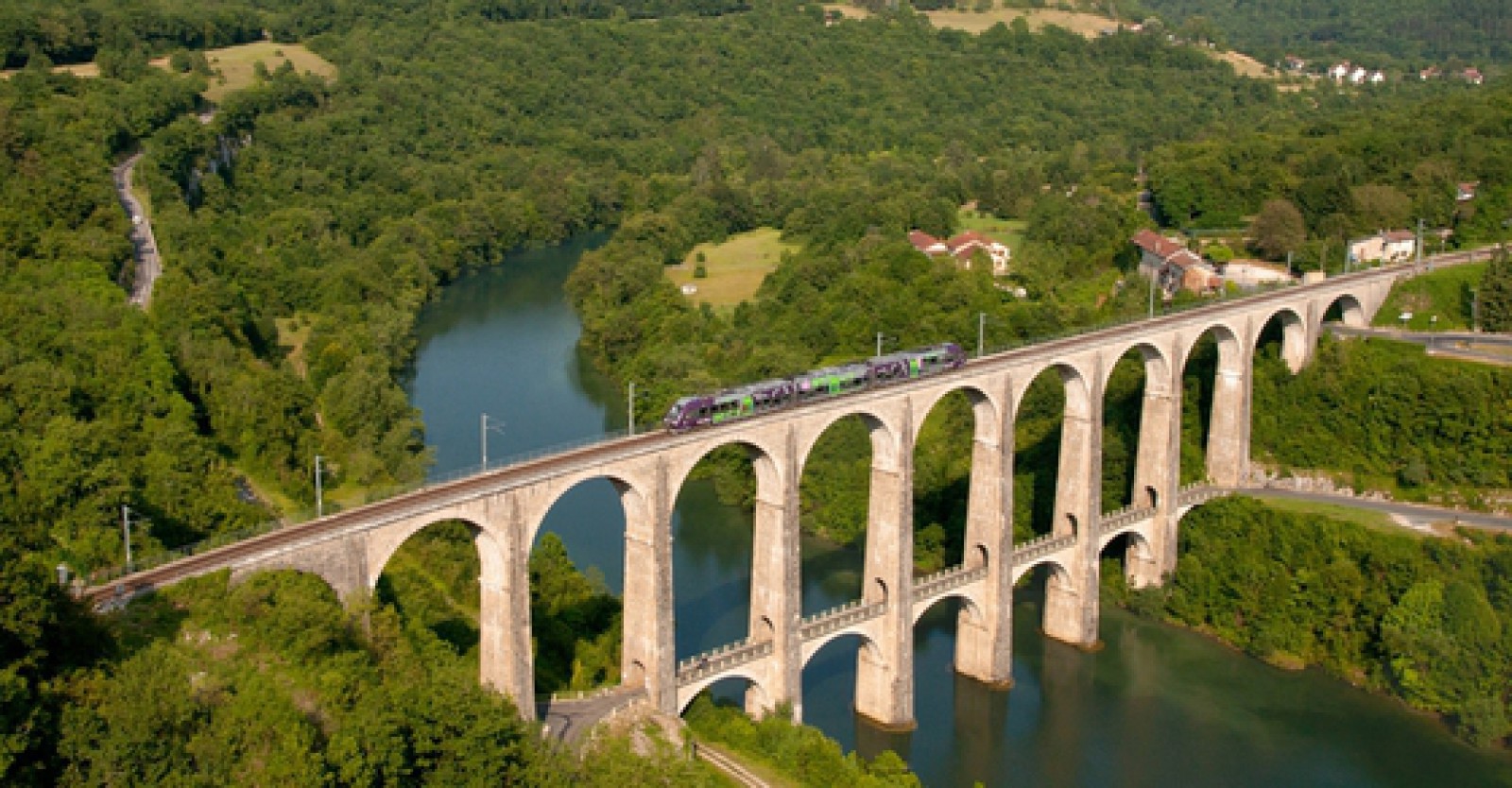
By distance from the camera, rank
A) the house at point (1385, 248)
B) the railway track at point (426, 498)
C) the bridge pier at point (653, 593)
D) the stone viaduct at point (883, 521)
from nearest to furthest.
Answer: the railway track at point (426, 498)
the stone viaduct at point (883, 521)
the bridge pier at point (653, 593)
the house at point (1385, 248)

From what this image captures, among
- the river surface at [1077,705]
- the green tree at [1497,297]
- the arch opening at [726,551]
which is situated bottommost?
the river surface at [1077,705]

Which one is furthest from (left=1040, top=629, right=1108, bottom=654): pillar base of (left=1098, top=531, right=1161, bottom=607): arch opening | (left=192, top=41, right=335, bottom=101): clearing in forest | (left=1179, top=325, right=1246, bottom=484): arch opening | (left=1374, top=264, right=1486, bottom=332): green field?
(left=192, top=41, right=335, bottom=101): clearing in forest

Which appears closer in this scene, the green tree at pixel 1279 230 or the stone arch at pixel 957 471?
the stone arch at pixel 957 471

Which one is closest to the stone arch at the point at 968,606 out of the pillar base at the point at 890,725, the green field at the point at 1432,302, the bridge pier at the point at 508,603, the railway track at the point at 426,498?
the pillar base at the point at 890,725

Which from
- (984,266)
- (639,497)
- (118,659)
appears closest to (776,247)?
(984,266)

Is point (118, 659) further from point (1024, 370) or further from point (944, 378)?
point (1024, 370)

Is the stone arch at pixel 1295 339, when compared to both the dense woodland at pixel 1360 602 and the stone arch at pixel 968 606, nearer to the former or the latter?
the dense woodland at pixel 1360 602
